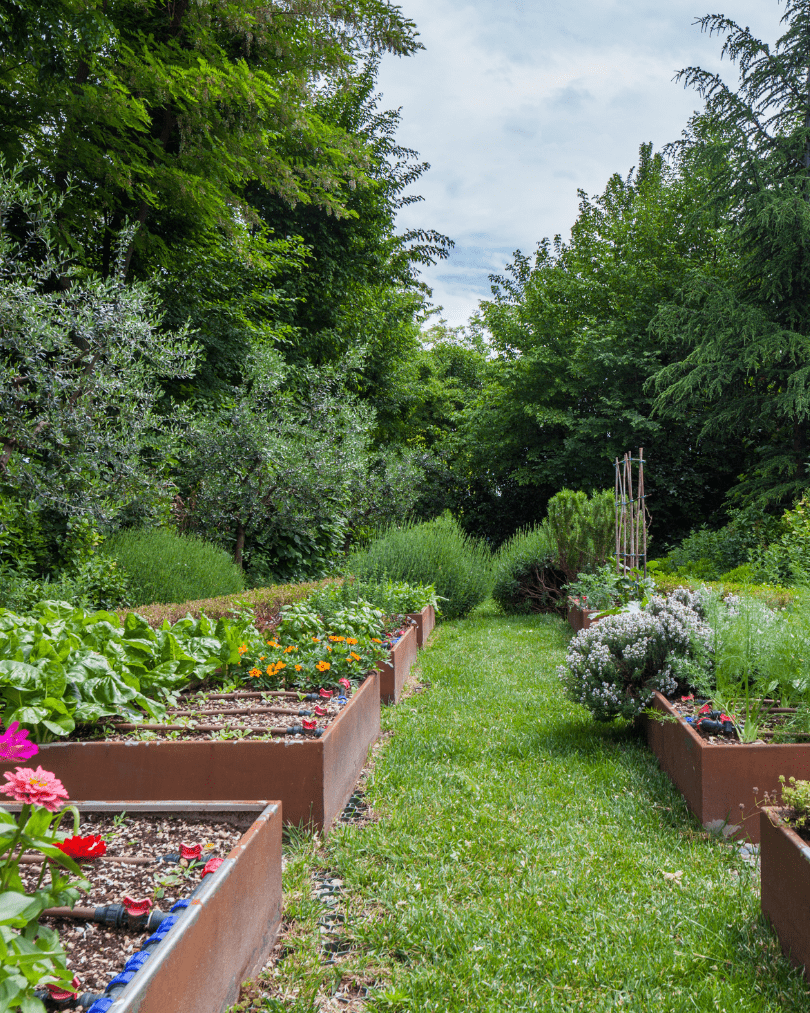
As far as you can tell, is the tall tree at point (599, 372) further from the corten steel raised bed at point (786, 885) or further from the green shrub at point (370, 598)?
the corten steel raised bed at point (786, 885)

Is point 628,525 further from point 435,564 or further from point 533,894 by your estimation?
point 533,894

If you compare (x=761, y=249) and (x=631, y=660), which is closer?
(x=631, y=660)

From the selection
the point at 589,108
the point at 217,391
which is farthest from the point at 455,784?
the point at 217,391

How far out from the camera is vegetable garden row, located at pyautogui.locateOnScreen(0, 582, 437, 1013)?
1.29 m

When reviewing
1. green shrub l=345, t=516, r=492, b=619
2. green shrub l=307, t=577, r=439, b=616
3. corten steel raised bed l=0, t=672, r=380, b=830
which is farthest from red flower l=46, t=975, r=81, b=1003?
green shrub l=345, t=516, r=492, b=619

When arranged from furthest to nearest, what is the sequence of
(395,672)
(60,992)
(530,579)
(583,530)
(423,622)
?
1. (530,579)
2. (583,530)
3. (423,622)
4. (395,672)
5. (60,992)

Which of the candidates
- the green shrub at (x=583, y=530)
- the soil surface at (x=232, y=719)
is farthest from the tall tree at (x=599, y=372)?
the soil surface at (x=232, y=719)

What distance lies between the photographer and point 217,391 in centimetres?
953

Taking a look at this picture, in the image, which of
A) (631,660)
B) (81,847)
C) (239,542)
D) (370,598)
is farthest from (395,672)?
(239,542)

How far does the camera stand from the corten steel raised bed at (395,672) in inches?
178

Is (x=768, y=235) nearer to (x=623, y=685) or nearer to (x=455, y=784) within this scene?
(x=623, y=685)

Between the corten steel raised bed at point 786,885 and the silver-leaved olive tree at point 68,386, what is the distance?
19.6ft

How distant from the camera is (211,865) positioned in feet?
5.37

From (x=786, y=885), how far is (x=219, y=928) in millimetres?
1546
